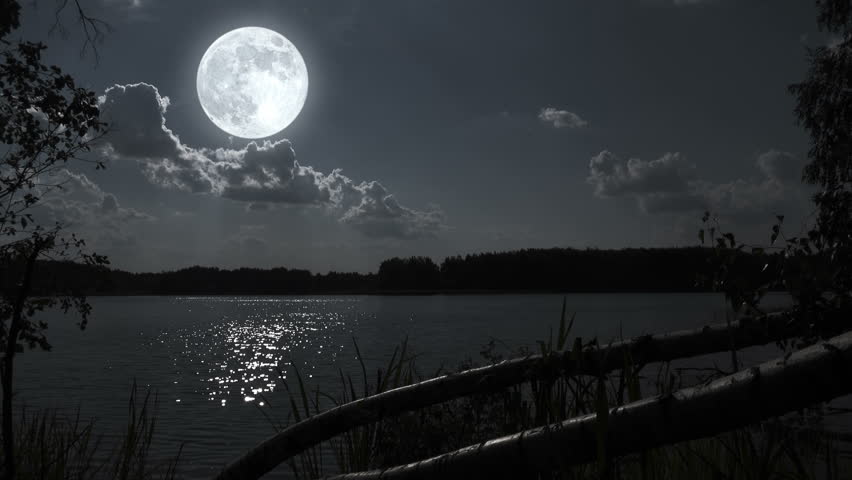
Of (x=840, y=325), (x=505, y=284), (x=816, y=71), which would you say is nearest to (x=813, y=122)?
(x=816, y=71)

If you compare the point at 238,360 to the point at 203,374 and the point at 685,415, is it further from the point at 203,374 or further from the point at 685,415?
the point at 685,415

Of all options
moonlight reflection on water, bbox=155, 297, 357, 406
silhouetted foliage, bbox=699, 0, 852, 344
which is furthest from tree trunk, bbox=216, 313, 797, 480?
moonlight reflection on water, bbox=155, 297, 357, 406

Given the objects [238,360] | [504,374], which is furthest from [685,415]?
[238,360]

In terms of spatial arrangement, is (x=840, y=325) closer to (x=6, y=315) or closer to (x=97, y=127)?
(x=97, y=127)

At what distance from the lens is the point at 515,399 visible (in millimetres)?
4668

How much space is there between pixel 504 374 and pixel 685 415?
6.35 ft

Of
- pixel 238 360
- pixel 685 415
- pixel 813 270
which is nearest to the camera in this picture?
pixel 685 415

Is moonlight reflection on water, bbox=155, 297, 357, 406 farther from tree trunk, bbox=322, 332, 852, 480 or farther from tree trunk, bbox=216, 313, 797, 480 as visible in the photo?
tree trunk, bbox=322, 332, 852, 480

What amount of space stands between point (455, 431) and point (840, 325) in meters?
3.01

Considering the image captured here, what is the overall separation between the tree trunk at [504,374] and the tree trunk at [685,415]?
3.70ft

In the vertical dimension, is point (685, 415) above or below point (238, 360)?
above

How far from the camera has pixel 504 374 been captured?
4215 millimetres

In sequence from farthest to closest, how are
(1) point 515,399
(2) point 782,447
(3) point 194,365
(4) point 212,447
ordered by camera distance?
(3) point 194,365 < (4) point 212,447 < (1) point 515,399 < (2) point 782,447

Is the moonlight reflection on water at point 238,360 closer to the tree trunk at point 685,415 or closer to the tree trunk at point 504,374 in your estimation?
the tree trunk at point 504,374
